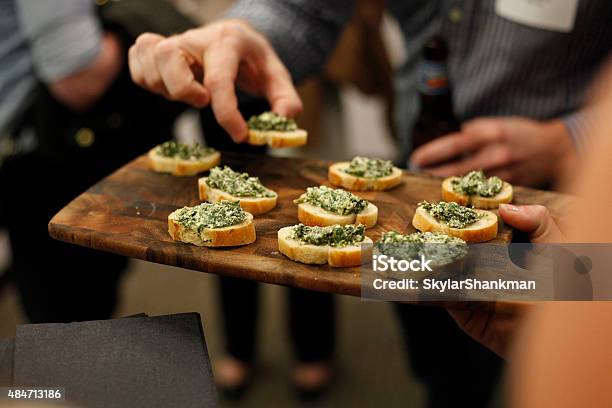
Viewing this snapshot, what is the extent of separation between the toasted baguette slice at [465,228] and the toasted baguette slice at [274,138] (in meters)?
0.46

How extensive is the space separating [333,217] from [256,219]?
18 centimetres

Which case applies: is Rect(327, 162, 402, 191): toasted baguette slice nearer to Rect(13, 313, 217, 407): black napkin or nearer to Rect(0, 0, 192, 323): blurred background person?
Rect(13, 313, 217, 407): black napkin

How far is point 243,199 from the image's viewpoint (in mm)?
1518

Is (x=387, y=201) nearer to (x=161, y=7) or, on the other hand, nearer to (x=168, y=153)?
(x=168, y=153)

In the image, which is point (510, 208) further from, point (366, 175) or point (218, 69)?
point (218, 69)

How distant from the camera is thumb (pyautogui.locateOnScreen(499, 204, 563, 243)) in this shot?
139 cm

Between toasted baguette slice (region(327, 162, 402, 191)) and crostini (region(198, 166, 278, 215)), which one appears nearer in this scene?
crostini (region(198, 166, 278, 215))

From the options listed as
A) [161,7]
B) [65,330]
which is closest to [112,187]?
[65,330]

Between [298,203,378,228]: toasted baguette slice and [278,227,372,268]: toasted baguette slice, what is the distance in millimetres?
145

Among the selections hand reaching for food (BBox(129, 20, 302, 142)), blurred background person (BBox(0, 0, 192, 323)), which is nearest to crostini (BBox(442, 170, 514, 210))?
hand reaching for food (BBox(129, 20, 302, 142))

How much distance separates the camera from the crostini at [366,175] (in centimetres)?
163

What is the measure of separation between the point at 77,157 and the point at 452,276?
1664 mm

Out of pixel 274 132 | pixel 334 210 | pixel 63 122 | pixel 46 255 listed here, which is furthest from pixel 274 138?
pixel 46 255

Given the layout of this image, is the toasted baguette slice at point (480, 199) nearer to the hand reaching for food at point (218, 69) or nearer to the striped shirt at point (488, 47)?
the hand reaching for food at point (218, 69)
